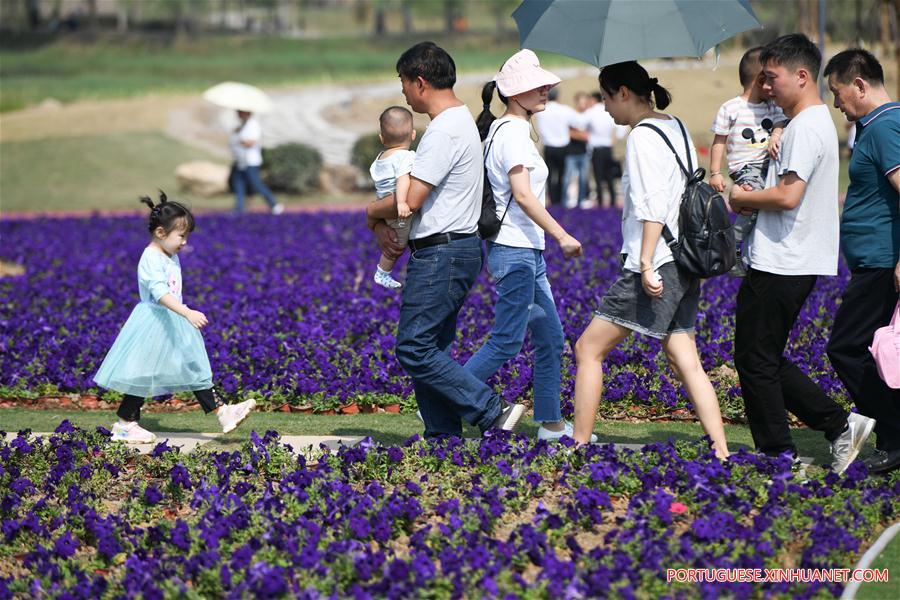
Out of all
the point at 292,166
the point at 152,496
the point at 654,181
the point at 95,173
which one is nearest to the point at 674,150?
the point at 654,181

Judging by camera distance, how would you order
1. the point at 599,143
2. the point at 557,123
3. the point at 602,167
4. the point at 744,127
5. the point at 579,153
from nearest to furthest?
the point at 744,127 < the point at 557,123 < the point at 599,143 < the point at 602,167 < the point at 579,153

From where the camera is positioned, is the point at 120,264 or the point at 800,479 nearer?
the point at 800,479

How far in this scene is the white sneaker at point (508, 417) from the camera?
6203mm

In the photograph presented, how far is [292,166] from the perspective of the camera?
26.6m

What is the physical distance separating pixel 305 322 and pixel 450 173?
4.16 meters

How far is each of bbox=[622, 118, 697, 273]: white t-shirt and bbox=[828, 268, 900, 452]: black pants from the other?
3.32 ft

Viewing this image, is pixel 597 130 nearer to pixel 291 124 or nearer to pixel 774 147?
pixel 774 147

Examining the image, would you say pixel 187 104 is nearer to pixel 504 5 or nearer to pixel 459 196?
pixel 459 196

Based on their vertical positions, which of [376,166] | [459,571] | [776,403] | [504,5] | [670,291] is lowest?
[459,571]

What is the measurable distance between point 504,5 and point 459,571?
102m

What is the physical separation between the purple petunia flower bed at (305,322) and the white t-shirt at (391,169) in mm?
2207

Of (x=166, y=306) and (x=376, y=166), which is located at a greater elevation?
(x=376, y=166)

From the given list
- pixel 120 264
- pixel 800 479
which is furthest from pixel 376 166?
pixel 120 264

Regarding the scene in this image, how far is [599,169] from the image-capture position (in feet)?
64.3
